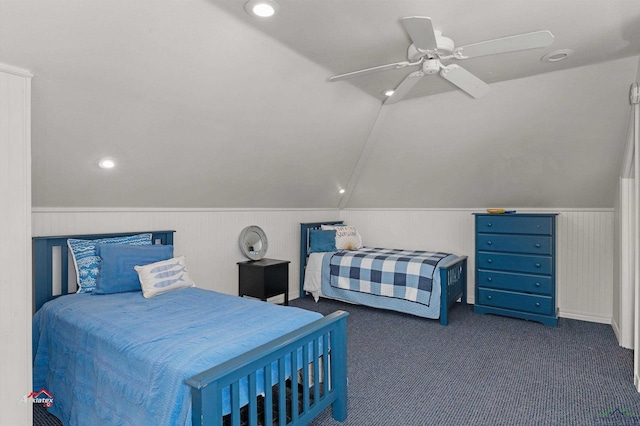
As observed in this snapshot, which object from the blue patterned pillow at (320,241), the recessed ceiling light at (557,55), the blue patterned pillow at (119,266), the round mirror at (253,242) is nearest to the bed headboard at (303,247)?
the blue patterned pillow at (320,241)

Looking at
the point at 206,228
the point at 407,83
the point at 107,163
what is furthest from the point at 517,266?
the point at 107,163

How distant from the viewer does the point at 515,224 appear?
4.01m

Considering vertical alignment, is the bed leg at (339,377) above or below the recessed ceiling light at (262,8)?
below

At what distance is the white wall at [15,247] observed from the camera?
182 cm

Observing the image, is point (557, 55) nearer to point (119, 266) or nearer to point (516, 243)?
point (516, 243)

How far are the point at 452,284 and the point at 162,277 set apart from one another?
9.86ft

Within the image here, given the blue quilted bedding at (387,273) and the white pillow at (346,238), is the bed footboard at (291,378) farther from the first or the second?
the white pillow at (346,238)

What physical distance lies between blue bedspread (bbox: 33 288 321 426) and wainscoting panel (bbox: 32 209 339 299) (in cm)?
68

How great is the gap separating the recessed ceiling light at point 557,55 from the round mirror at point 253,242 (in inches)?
127

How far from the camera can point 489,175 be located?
4340 mm

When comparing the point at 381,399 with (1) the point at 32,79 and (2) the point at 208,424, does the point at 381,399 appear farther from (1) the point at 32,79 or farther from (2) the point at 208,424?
(1) the point at 32,79

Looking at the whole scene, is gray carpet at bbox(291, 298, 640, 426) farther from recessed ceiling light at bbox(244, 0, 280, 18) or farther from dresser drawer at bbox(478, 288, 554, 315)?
recessed ceiling light at bbox(244, 0, 280, 18)

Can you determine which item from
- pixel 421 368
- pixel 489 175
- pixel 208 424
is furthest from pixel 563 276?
pixel 208 424

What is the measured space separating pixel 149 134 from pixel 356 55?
5.53 feet
